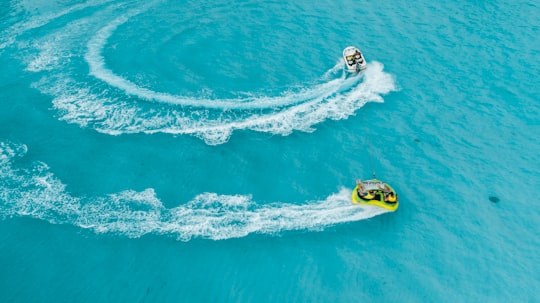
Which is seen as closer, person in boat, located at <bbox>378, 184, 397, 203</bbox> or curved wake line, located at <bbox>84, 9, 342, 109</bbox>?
person in boat, located at <bbox>378, 184, 397, 203</bbox>

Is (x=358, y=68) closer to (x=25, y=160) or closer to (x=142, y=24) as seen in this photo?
(x=142, y=24)

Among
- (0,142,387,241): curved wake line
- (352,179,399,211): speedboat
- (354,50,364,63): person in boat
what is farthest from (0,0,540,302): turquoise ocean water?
(354,50,364,63): person in boat

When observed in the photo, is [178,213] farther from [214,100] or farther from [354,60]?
[354,60]

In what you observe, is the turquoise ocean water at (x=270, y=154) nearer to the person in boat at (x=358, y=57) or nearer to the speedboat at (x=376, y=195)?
the speedboat at (x=376, y=195)

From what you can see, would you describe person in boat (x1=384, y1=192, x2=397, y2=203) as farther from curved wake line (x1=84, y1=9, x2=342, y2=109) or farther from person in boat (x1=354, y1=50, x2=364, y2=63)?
person in boat (x1=354, y1=50, x2=364, y2=63)

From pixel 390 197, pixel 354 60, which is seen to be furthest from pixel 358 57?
pixel 390 197

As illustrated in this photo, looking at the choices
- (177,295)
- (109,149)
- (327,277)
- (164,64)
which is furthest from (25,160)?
(327,277)
